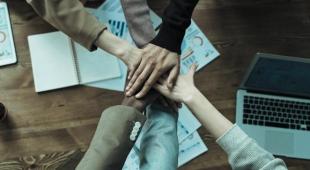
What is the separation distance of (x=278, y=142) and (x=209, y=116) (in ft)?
1.02

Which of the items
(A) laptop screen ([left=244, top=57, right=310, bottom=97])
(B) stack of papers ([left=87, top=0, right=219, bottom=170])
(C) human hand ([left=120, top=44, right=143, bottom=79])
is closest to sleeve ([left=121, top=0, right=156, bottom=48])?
(C) human hand ([left=120, top=44, right=143, bottom=79])

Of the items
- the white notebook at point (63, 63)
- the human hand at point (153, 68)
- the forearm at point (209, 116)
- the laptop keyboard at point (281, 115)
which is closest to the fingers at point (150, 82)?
the human hand at point (153, 68)

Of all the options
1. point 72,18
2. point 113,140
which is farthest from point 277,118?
point 72,18

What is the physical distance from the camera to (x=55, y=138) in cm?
128

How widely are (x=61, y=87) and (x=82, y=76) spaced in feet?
0.23

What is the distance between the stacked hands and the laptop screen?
19 centimetres

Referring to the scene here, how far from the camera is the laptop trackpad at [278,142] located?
127 centimetres

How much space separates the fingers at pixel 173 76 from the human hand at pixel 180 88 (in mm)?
11

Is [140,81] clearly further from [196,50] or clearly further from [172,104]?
[196,50]

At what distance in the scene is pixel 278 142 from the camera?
1270 mm

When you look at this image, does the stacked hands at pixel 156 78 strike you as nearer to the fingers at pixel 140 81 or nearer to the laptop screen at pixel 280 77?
the fingers at pixel 140 81

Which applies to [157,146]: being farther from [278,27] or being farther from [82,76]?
[278,27]

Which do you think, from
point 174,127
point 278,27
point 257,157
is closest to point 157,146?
point 174,127

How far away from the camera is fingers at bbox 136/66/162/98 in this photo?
1.12m
